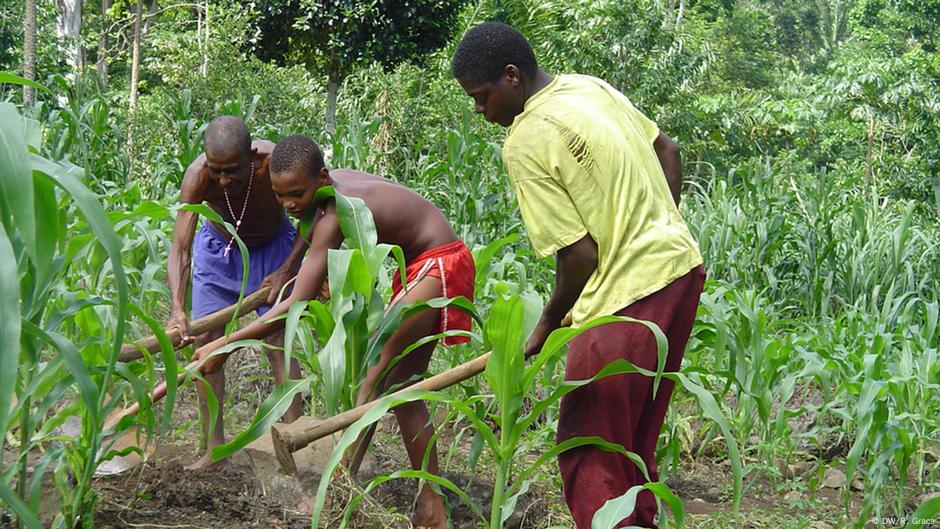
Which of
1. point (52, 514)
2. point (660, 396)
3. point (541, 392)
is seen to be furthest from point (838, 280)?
point (52, 514)

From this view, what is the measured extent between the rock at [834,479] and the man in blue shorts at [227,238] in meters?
2.33

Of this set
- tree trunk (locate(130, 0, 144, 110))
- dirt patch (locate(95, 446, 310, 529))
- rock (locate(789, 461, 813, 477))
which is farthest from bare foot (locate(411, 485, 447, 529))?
tree trunk (locate(130, 0, 144, 110))

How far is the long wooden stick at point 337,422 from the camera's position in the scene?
9.27 ft

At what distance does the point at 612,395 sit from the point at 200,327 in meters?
1.43

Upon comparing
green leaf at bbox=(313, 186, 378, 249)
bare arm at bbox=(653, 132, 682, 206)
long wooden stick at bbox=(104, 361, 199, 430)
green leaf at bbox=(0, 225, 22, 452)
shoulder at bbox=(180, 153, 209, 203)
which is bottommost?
long wooden stick at bbox=(104, 361, 199, 430)

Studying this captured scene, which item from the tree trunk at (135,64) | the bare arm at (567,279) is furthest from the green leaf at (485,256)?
the tree trunk at (135,64)

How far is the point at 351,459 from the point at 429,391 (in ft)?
2.66

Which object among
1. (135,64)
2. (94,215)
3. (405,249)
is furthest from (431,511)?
(135,64)

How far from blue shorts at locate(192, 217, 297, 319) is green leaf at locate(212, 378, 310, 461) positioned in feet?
4.66

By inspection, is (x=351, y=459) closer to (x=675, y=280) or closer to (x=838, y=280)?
(x=675, y=280)

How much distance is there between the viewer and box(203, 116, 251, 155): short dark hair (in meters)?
3.83

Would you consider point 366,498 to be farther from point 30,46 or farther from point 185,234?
point 30,46

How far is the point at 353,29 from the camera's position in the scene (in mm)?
11867

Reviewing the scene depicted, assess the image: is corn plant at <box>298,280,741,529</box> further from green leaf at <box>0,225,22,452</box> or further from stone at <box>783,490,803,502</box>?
stone at <box>783,490,803,502</box>
